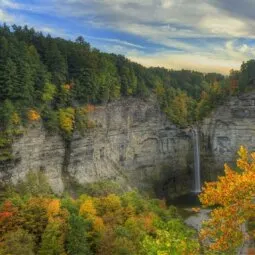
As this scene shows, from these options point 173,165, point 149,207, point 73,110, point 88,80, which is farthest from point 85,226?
point 173,165

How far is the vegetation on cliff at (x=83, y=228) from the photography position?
1644 inches

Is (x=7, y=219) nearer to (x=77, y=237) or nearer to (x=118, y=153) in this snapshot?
(x=77, y=237)

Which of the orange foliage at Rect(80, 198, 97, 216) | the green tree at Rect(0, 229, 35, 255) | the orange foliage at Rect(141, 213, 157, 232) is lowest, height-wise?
the orange foliage at Rect(141, 213, 157, 232)

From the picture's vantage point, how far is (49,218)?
4588 centimetres

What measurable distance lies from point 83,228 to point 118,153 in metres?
36.4

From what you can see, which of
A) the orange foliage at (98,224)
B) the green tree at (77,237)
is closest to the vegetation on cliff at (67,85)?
the orange foliage at (98,224)

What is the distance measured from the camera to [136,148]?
8525 centimetres

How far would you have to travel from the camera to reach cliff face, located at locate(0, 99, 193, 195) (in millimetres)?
63094

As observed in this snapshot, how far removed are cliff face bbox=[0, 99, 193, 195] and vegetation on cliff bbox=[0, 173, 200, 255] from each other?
7315 mm

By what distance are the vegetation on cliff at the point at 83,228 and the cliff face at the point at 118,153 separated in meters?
7.32

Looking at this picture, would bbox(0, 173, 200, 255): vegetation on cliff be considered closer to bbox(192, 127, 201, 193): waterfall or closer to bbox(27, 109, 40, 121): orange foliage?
bbox(27, 109, 40, 121): orange foliage

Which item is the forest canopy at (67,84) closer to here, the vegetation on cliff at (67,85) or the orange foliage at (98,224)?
the vegetation on cliff at (67,85)

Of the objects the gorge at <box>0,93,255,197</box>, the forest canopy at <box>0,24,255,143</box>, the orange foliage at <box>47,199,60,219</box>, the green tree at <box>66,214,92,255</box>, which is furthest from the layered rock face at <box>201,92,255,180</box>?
the green tree at <box>66,214,92,255</box>

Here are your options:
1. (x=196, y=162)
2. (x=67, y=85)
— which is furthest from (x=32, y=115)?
(x=196, y=162)
